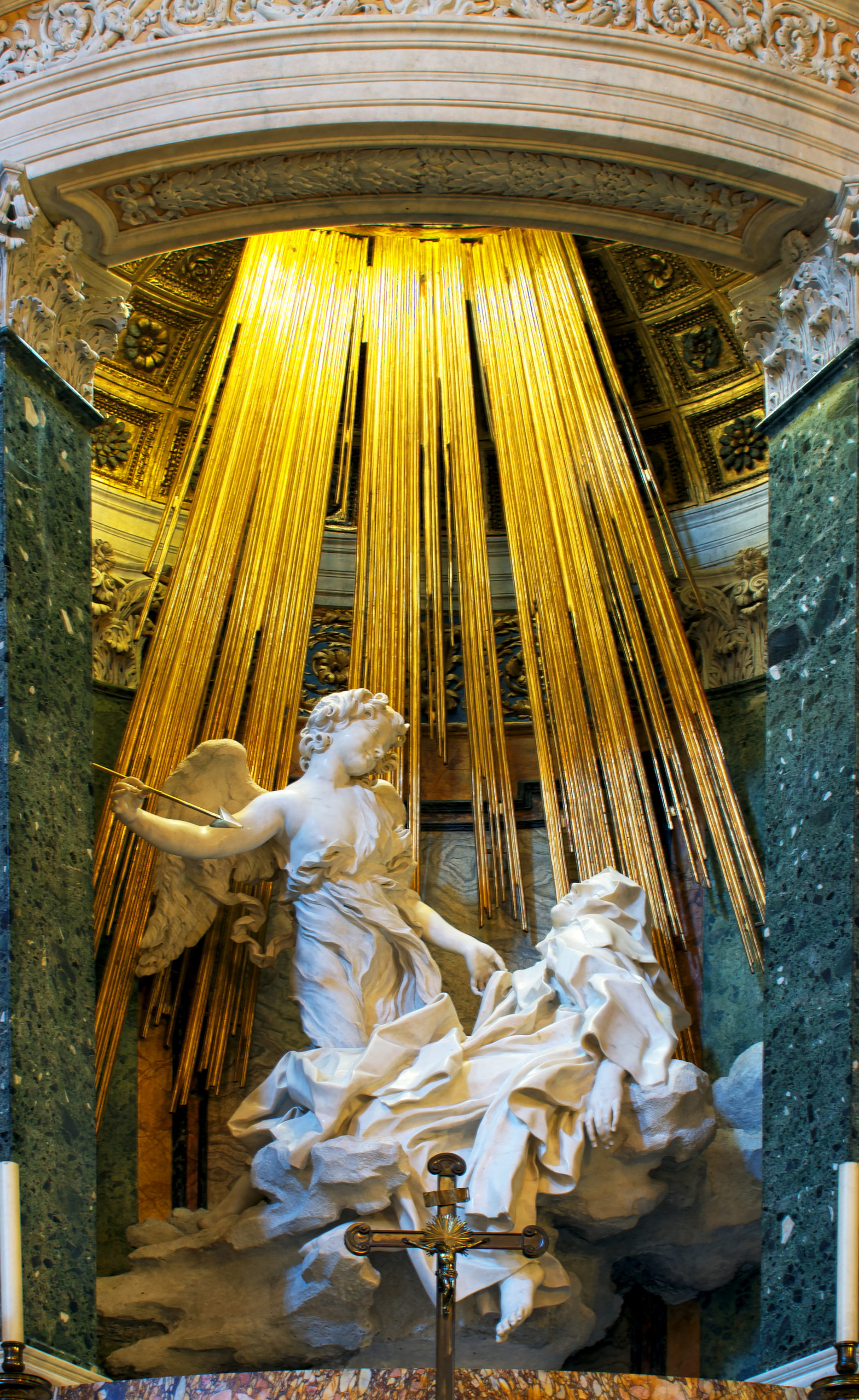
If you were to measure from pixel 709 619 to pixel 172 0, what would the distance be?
3.09 m

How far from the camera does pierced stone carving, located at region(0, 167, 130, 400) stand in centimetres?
582

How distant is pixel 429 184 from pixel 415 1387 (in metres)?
3.47

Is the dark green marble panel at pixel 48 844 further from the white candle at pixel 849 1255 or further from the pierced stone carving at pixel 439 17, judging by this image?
the white candle at pixel 849 1255

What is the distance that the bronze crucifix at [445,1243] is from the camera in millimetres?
4289

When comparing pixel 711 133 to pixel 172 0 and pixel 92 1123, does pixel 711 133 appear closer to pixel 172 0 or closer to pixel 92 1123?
pixel 172 0

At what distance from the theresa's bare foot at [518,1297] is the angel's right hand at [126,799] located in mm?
1836

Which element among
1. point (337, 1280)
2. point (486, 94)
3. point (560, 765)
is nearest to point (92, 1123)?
point (337, 1280)

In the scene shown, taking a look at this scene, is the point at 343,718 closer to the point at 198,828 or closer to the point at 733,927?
the point at 198,828

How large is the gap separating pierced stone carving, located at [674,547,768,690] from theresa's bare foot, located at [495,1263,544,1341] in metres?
2.73

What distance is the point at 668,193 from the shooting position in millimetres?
6176

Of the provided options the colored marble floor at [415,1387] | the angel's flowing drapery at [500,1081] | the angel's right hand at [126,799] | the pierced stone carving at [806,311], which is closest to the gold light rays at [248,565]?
the angel's right hand at [126,799]

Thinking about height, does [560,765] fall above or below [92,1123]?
above

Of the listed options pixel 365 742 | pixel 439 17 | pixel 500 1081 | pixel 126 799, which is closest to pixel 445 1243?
pixel 500 1081

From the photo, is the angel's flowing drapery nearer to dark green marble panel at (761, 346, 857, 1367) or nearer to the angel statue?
the angel statue
